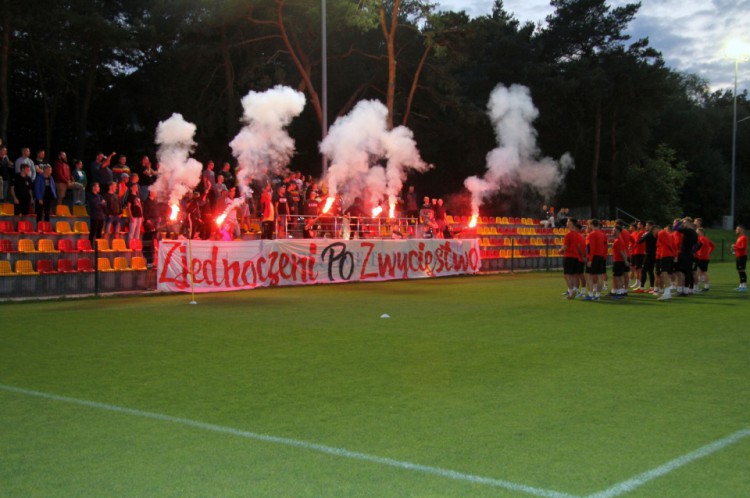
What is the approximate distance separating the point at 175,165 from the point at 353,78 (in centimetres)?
2132

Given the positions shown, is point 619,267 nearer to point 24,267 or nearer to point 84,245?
point 84,245

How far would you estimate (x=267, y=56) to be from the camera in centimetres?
3947

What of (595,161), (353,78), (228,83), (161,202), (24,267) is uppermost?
(353,78)

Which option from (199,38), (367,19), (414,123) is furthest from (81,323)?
(414,123)

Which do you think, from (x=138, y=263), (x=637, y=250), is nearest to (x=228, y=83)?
(x=138, y=263)

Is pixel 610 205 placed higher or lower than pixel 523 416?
higher

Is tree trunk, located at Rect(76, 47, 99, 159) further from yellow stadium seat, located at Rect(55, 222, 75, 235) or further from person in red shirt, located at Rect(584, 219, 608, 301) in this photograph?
person in red shirt, located at Rect(584, 219, 608, 301)

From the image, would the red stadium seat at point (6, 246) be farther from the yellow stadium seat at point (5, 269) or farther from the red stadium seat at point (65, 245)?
the red stadium seat at point (65, 245)

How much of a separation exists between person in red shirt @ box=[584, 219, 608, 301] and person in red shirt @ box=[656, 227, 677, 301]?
1.56 metres

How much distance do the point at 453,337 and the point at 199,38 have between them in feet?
103

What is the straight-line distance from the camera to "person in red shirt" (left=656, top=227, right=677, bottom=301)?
718 inches

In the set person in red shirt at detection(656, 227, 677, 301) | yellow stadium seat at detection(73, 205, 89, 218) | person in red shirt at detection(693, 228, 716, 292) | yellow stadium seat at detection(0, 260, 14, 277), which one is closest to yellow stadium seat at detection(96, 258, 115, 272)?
yellow stadium seat at detection(0, 260, 14, 277)

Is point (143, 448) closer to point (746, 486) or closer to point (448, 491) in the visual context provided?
point (448, 491)

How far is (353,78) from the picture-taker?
44.8 meters
